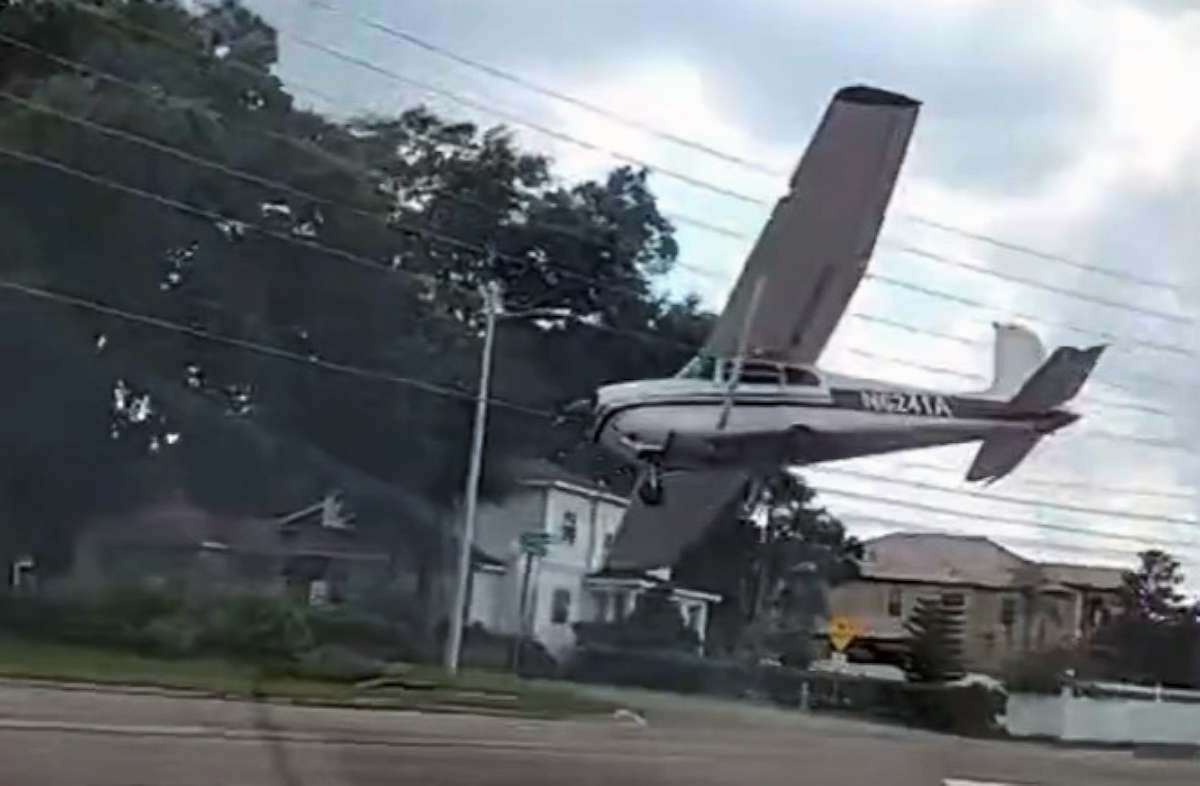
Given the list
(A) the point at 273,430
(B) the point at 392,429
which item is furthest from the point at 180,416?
(B) the point at 392,429

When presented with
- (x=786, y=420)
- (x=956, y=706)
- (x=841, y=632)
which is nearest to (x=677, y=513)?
(x=786, y=420)

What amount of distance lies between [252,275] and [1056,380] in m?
1.89

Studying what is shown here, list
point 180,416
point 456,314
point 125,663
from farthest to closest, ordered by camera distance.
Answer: point 456,314 < point 180,416 < point 125,663

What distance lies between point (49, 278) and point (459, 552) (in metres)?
1.14

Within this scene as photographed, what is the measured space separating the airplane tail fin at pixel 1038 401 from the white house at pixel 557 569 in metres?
0.74

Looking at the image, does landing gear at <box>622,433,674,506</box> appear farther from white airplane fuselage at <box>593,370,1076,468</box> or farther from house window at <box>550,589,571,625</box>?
house window at <box>550,589,571,625</box>

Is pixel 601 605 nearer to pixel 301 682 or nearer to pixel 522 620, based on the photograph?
pixel 522 620

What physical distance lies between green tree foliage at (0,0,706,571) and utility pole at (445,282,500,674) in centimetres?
3

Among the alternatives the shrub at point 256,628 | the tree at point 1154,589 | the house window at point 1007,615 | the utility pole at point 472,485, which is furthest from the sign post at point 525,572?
the tree at point 1154,589

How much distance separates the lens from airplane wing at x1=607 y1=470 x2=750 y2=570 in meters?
4.34

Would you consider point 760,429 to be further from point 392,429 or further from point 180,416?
point 180,416

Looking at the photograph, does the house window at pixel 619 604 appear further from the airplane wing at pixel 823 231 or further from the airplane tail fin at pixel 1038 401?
the airplane tail fin at pixel 1038 401

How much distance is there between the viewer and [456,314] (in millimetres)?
4402

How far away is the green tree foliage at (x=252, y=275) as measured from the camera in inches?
163
